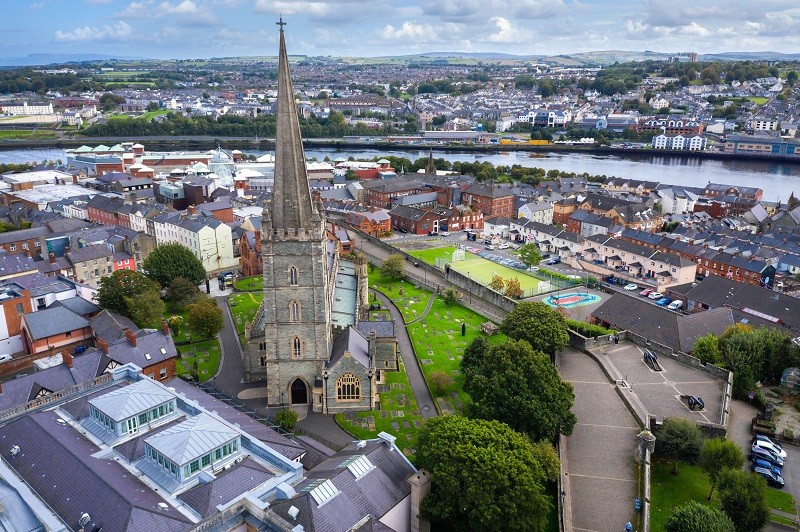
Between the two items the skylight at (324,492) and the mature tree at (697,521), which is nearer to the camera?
the skylight at (324,492)

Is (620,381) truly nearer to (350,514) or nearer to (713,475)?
(713,475)

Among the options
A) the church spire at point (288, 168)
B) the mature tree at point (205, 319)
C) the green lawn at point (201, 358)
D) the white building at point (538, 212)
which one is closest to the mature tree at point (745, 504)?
the church spire at point (288, 168)

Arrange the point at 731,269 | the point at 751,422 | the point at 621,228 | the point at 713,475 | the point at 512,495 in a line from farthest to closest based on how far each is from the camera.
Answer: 1. the point at 621,228
2. the point at 731,269
3. the point at 751,422
4. the point at 713,475
5. the point at 512,495

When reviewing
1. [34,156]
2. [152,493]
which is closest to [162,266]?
[152,493]

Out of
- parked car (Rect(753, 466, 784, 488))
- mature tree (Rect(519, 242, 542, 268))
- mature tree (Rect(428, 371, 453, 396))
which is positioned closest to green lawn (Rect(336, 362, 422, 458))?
mature tree (Rect(428, 371, 453, 396))

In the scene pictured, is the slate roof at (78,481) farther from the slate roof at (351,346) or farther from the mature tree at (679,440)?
the mature tree at (679,440)

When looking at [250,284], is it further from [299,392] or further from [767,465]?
[767,465]
